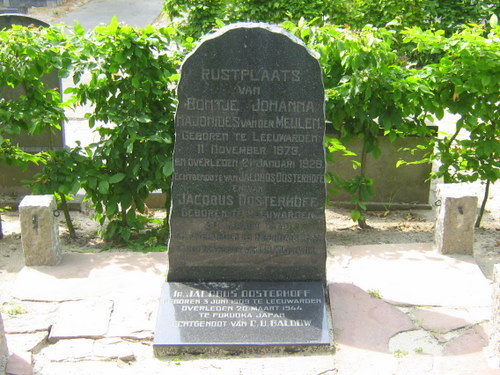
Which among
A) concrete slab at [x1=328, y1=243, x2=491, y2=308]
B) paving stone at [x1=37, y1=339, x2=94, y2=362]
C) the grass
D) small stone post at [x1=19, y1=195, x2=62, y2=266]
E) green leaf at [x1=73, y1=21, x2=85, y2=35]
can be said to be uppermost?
green leaf at [x1=73, y1=21, x2=85, y2=35]

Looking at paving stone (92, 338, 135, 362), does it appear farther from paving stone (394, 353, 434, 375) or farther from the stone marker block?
the stone marker block

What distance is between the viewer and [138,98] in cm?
545

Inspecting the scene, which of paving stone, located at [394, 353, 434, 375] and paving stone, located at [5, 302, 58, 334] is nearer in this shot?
paving stone, located at [394, 353, 434, 375]

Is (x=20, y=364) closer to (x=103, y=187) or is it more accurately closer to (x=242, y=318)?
(x=242, y=318)

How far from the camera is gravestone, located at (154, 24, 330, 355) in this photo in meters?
4.12

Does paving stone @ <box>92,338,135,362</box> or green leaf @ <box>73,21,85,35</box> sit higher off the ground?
green leaf @ <box>73,21,85,35</box>

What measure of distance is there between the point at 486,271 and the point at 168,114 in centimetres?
288

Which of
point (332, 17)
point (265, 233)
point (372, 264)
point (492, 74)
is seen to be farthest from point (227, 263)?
point (332, 17)

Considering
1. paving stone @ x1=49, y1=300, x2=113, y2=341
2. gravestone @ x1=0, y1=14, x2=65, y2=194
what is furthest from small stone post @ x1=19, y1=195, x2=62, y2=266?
gravestone @ x1=0, y1=14, x2=65, y2=194

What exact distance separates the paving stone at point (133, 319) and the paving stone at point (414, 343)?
4.91 ft

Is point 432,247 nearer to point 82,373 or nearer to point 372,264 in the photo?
point 372,264

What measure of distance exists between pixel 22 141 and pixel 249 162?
3862mm

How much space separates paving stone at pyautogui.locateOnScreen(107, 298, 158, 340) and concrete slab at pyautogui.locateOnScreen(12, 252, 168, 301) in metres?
0.11

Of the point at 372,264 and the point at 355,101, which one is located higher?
the point at 355,101
